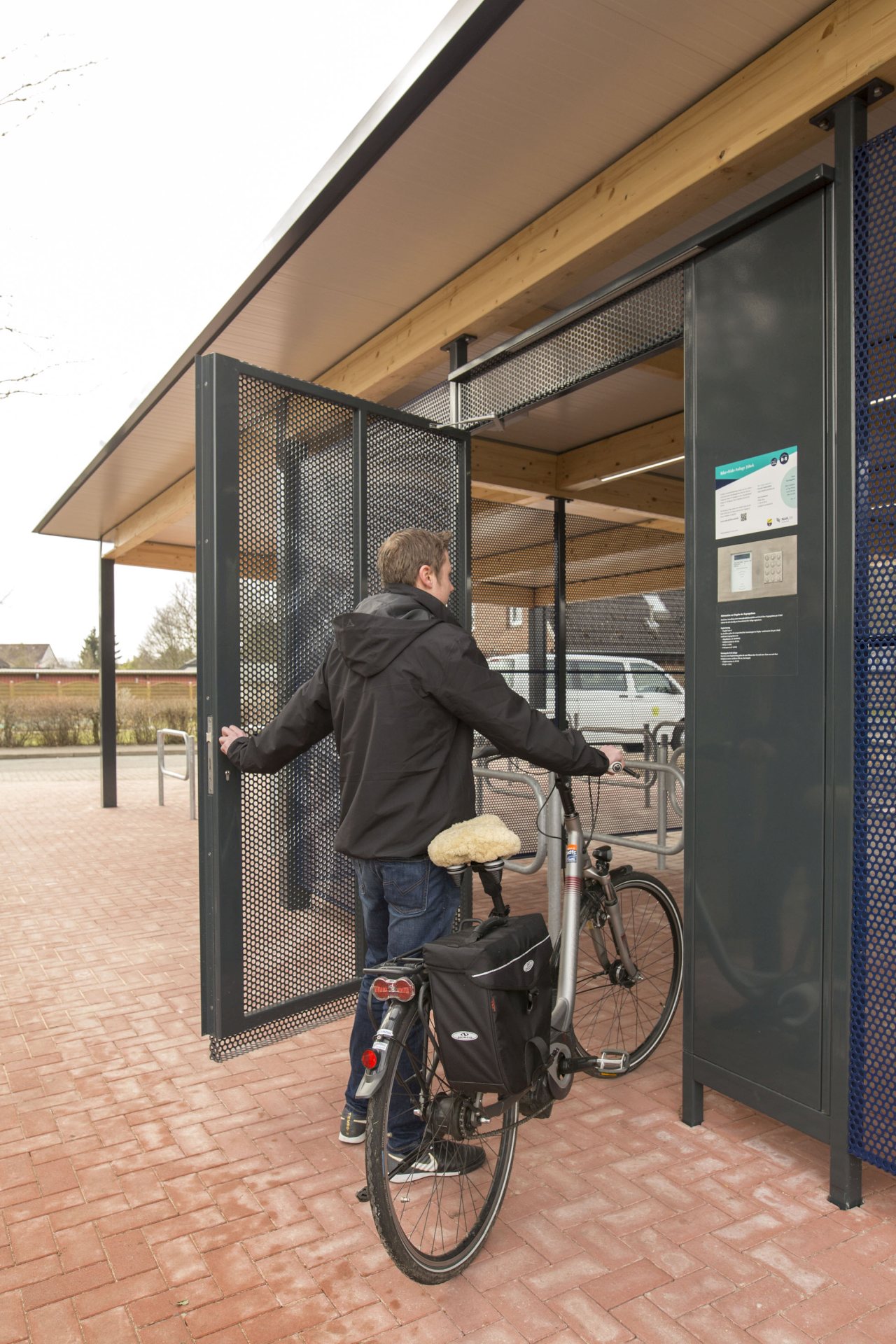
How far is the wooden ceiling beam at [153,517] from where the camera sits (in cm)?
882

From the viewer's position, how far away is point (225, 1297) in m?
2.16

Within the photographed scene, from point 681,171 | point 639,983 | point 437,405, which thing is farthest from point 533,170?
point 639,983

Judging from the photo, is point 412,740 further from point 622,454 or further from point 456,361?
point 622,454

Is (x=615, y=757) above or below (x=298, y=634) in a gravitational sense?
below

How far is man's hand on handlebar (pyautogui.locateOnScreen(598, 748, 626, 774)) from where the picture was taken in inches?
106

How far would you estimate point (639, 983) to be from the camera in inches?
133

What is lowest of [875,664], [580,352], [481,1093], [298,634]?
[481,1093]

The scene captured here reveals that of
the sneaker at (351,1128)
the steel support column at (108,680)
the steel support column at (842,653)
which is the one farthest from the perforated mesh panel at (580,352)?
the steel support column at (108,680)

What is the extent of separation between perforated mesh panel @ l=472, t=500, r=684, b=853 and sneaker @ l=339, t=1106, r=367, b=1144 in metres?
4.40

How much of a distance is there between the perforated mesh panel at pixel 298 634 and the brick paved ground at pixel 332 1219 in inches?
12.8

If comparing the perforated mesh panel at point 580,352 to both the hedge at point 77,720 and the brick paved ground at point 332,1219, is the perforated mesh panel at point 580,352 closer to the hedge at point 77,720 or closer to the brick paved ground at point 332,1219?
the brick paved ground at point 332,1219

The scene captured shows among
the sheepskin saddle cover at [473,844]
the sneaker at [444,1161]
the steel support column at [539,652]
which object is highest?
the steel support column at [539,652]

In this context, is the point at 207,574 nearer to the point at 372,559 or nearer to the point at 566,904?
the point at 372,559

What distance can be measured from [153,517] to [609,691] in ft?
17.2
